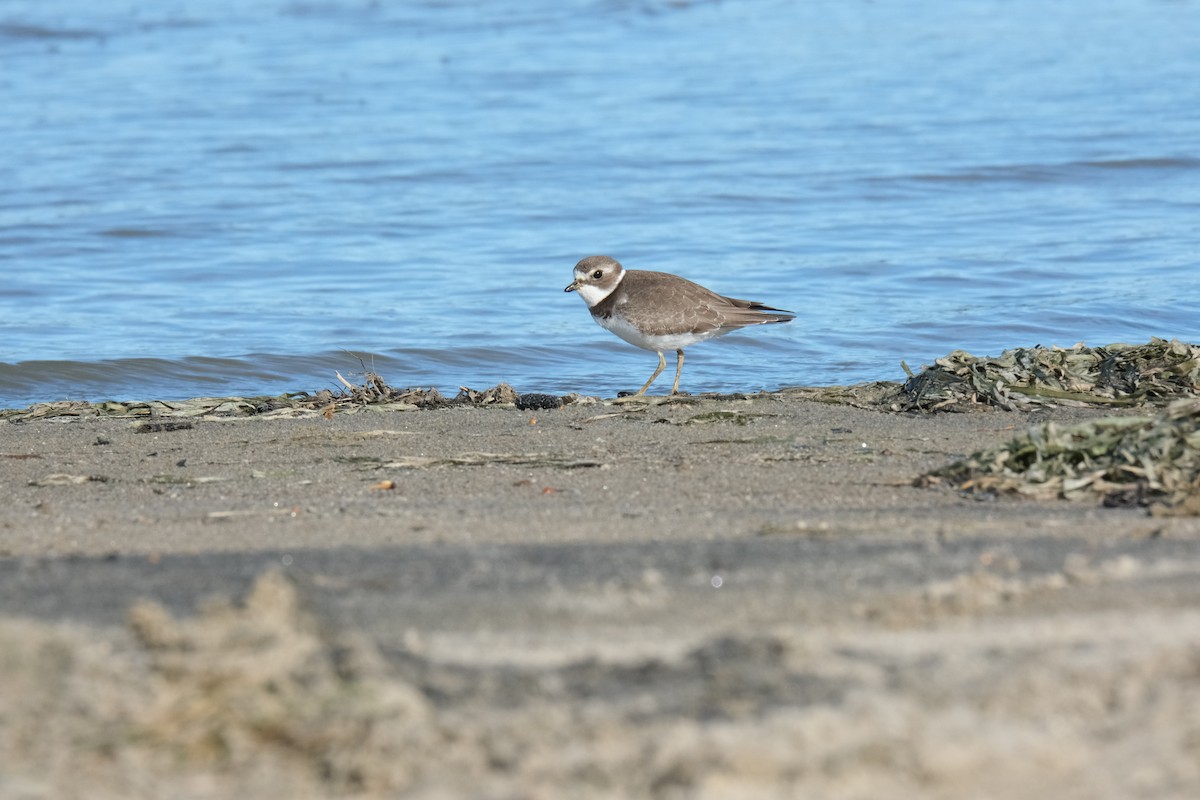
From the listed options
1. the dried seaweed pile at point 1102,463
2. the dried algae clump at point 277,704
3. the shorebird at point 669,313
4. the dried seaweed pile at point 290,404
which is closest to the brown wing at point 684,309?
the shorebird at point 669,313

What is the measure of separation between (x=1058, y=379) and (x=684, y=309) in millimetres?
2278

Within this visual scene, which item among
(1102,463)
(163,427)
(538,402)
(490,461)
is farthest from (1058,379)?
(163,427)

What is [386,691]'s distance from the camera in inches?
117

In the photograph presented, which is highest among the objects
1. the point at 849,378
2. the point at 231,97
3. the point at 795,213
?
the point at 231,97

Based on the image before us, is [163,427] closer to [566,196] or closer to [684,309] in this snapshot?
[684,309]

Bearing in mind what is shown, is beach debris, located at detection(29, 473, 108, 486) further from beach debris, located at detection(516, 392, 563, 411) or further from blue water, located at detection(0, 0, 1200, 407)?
blue water, located at detection(0, 0, 1200, 407)

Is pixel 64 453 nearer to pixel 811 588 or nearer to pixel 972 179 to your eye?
pixel 811 588

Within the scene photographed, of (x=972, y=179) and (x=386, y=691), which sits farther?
(x=972, y=179)

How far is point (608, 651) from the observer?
10.5 ft

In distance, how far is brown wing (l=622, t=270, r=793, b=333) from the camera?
28.2 feet

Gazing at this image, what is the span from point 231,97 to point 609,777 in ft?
61.3

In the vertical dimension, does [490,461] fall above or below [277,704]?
below

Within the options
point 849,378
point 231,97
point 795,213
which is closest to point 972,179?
point 795,213

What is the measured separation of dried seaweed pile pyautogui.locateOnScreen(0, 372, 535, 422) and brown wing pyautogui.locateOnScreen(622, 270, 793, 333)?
3.57 feet
